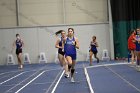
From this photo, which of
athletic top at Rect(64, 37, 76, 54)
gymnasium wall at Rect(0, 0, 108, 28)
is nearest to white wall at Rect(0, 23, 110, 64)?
gymnasium wall at Rect(0, 0, 108, 28)

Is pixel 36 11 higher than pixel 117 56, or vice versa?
pixel 36 11

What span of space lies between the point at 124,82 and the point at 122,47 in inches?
552

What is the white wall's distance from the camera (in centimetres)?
2591

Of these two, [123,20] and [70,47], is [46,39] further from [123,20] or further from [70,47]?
[70,47]

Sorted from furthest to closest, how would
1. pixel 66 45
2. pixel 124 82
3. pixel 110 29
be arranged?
1. pixel 110 29
2. pixel 66 45
3. pixel 124 82

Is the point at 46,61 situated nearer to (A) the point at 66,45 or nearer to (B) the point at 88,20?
(B) the point at 88,20

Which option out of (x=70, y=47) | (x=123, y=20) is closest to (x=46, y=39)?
(x=123, y=20)

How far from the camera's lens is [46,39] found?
85.7 ft

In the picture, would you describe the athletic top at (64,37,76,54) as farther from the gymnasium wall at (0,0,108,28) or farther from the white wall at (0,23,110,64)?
the gymnasium wall at (0,0,108,28)

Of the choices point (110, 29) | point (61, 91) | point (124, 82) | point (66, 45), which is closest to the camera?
point (61, 91)

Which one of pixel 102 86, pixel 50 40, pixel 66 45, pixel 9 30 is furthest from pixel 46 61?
pixel 102 86

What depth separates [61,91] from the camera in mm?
10758

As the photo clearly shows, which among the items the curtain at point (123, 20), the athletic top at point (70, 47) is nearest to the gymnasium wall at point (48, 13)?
the curtain at point (123, 20)

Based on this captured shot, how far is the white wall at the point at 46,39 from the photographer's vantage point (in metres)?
25.9
